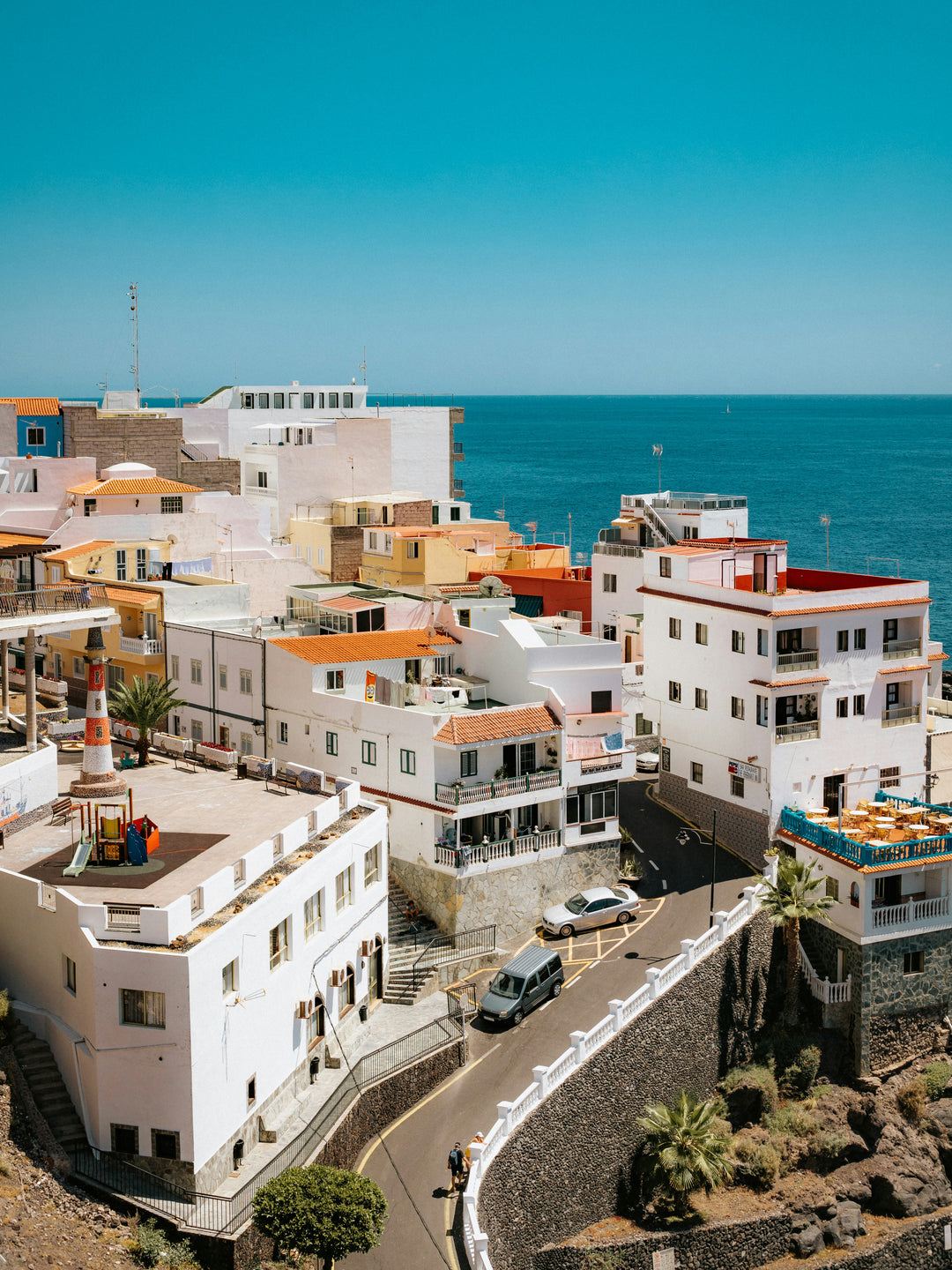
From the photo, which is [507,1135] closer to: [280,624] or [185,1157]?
[185,1157]

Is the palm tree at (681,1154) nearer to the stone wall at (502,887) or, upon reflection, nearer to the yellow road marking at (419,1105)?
the yellow road marking at (419,1105)

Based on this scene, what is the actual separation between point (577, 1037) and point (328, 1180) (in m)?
9.07

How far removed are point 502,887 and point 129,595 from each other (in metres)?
19.7

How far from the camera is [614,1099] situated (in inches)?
1473

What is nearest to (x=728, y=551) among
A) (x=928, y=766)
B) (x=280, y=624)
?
(x=928, y=766)

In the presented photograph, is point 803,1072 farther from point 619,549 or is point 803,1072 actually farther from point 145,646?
point 619,549

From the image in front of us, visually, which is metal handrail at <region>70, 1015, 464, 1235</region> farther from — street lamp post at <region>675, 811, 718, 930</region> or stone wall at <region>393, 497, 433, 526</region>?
stone wall at <region>393, 497, 433, 526</region>

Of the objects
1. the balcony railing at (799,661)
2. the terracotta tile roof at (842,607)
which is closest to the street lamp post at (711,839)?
the balcony railing at (799,661)

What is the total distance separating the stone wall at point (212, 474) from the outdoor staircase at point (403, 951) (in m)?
38.1

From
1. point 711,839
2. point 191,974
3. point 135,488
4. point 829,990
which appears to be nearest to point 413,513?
point 135,488

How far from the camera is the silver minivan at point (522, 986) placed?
38.6 m

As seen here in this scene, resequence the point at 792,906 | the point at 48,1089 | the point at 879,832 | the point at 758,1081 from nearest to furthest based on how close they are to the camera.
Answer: the point at 48,1089
the point at 758,1081
the point at 792,906
the point at 879,832

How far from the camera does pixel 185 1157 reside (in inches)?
1137

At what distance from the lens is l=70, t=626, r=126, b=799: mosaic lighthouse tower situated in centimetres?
3962
